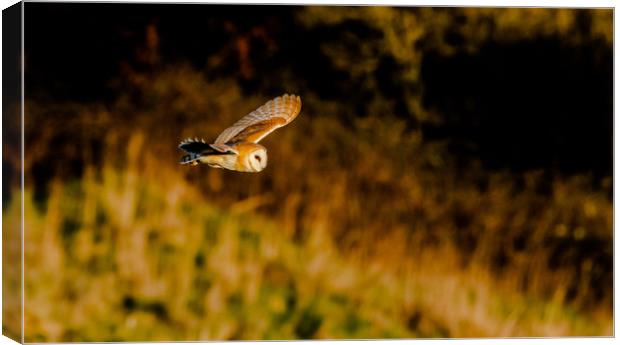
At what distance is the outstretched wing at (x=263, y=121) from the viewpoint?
280 inches

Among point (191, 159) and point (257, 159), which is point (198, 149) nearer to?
point (191, 159)

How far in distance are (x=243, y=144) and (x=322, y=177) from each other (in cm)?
44

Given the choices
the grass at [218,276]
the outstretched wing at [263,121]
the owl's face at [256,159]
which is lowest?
the grass at [218,276]

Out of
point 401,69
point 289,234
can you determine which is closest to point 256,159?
point 289,234

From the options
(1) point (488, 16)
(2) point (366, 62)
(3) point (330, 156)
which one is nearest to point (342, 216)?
(3) point (330, 156)

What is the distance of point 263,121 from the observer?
7.12m

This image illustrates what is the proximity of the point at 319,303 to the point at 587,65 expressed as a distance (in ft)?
6.14

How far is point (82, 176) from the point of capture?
7016mm

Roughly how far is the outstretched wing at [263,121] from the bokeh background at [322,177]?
0.15 ft

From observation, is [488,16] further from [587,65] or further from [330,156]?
[330,156]

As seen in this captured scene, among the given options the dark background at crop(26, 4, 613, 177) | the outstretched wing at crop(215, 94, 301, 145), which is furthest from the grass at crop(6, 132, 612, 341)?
the dark background at crop(26, 4, 613, 177)

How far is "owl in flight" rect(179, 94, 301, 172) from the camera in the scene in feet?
23.3

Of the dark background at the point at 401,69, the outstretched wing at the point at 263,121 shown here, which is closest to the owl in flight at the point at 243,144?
the outstretched wing at the point at 263,121

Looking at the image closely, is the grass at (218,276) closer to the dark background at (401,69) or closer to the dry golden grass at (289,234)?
the dry golden grass at (289,234)
